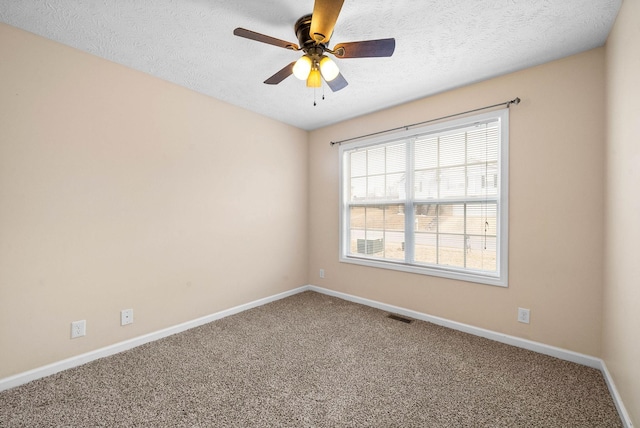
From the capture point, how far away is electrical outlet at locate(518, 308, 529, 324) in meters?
2.46

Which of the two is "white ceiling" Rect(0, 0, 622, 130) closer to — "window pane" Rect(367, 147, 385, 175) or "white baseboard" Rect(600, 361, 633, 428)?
"window pane" Rect(367, 147, 385, 175)

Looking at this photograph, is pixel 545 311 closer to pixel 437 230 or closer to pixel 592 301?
pixel 592 301

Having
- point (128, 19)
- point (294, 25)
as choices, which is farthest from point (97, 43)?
point (294, 25)

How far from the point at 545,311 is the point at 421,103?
2.36m

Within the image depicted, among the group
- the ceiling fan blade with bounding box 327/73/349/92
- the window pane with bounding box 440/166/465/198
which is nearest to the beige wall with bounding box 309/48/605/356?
the window pane with bounding box 440/166/465/198

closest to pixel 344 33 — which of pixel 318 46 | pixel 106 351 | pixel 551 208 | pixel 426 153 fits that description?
pixel 318 46

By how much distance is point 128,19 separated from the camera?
1.86 metres

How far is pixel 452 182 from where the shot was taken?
295 cm

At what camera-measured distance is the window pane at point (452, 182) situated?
2.89 meters

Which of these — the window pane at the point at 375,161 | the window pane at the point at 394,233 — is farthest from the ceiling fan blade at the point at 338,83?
the window pane at the point at 394,233

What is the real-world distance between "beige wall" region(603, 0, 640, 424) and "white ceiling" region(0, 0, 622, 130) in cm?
32

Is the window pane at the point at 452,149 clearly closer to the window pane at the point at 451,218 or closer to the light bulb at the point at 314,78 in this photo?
the window pane at the point at 451,218

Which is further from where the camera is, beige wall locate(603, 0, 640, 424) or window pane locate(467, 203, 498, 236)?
window pane locate(467, 203, 498, 236)

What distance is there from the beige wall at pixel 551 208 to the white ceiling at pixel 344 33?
0.69 feet
